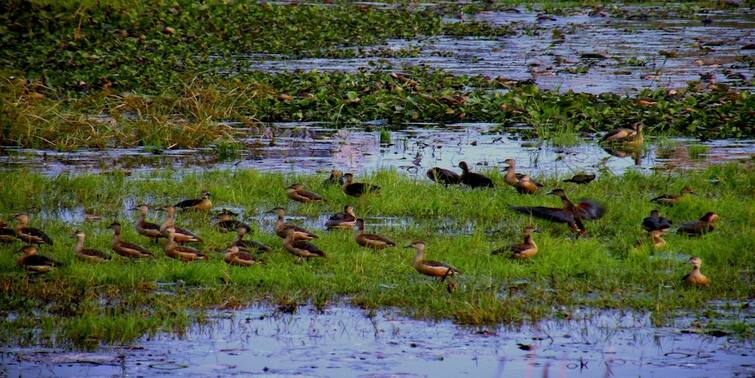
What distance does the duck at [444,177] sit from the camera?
14406 mm

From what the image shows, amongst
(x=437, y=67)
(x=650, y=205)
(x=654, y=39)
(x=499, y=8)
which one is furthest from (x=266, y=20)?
(x=650, y=205)

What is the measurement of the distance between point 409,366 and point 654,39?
26296 mm

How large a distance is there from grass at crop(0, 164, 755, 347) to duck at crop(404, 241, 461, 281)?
16 cm

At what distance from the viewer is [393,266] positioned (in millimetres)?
10945

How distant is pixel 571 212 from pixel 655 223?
2.75 feet

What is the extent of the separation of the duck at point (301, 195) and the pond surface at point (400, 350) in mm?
3939

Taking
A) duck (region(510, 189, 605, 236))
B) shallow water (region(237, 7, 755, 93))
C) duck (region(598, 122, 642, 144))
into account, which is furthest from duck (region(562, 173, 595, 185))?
shallow water (region(237, 7, 755, 93))

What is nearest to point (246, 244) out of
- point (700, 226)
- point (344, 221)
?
point (344, 221)

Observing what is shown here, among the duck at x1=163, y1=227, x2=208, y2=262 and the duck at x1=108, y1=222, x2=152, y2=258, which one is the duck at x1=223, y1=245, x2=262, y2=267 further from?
the duck at x1=108, y1=222, x2=152, y2=258

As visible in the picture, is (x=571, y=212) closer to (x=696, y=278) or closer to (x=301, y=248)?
(x=696, y=278)

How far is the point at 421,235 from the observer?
39.7ft

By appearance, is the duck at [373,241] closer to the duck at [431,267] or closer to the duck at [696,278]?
the duck at [431,267]

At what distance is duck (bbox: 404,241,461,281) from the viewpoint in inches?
408

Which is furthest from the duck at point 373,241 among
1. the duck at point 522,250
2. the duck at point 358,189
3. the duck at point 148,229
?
the duck at point 358,189
